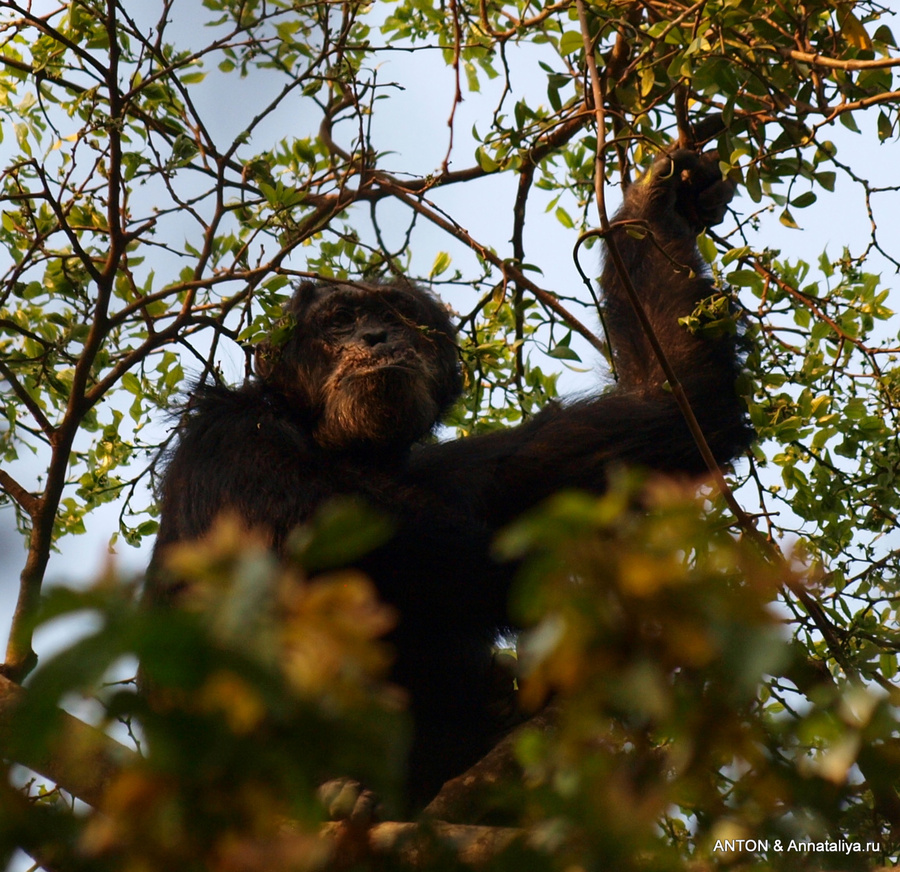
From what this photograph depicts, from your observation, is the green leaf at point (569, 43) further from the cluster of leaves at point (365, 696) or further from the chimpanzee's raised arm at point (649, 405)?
the cluster of leaves at point (365, 696)

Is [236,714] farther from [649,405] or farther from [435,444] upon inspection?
[435,444]

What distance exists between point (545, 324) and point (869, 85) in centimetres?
206

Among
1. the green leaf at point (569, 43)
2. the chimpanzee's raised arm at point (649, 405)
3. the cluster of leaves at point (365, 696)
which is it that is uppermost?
the green leaf at point (569, 43)

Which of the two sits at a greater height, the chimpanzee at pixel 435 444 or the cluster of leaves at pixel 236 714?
the chimpanzee at pixel 435 444

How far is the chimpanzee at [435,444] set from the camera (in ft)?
17.9

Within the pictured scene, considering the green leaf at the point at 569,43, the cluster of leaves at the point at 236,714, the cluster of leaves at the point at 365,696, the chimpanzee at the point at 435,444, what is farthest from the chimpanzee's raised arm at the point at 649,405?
the cluster of leaves at the point at 236,714

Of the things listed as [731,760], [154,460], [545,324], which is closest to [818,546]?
[545,324]

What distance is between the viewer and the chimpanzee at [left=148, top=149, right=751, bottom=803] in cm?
547

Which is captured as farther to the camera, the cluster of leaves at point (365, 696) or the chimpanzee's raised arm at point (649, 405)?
the chimpanzee's raised arm at point (649, 405)

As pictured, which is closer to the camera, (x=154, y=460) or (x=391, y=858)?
(x=391, y=858)

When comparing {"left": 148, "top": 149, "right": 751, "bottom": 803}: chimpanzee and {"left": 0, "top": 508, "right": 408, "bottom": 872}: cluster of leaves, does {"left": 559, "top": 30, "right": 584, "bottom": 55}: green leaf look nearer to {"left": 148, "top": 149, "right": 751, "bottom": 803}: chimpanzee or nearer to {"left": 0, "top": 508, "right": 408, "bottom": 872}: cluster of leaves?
{"left": 148, "top": 149, "right": 751, "bottom": 803}: chimpanzee

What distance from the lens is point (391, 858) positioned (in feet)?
5.36

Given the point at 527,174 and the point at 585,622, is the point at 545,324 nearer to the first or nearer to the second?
the point at 527,174

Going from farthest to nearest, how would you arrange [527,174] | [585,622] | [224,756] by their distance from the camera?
[527,174] → [585,622] → [224,756]
